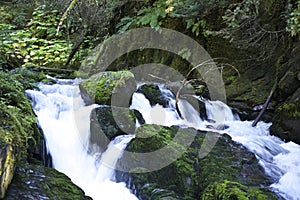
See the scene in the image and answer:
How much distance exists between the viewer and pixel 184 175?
13.8 ft

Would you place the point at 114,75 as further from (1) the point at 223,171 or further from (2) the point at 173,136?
(1) the point at 223,171

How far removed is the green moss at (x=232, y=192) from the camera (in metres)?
3.44

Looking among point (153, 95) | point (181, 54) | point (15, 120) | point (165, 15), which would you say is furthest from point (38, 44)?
point (15, 120)

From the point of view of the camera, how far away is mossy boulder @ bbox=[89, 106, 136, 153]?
5.19 m

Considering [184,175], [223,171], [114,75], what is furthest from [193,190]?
[114,75]

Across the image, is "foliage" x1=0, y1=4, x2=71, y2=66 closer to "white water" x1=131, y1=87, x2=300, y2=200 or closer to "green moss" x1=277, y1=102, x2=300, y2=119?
"white water" x1=131, y1=87, x2=300, y2=200

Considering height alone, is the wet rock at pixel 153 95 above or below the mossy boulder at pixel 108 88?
below

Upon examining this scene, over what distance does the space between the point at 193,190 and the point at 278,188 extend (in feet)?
3.54

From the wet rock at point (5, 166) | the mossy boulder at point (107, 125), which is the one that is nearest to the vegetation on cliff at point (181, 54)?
the wet rock at point (5, 166)

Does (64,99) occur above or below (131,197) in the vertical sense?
above

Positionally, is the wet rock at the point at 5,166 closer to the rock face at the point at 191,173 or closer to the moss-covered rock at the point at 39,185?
the moss-covered rock at the point at 39,185

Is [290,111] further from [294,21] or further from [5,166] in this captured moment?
[5,166]

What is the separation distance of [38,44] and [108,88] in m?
7.23

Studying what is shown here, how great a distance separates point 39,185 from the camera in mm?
3223
